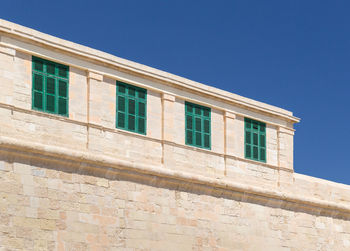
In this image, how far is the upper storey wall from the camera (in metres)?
18.2

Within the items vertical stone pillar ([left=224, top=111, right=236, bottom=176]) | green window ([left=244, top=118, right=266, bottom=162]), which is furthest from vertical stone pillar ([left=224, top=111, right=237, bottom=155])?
green window ([left=244, top=118, right=266, bottom=162])

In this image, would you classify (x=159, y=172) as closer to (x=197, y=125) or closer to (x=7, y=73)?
(x=197, y=125)

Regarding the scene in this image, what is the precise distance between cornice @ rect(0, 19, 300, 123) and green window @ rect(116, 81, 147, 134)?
502 millimetres

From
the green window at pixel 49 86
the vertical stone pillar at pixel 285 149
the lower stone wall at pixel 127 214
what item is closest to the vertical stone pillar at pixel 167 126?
the lower stone wall at pixel 127 214

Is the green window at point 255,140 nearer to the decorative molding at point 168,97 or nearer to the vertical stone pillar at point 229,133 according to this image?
the vertical stone pillar at point 229,133

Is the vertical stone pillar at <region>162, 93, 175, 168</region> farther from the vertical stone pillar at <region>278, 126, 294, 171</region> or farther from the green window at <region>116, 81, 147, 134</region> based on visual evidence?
the vertical stone pillar at <region>278, 126, 294, 171</region>

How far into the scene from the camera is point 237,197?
21922 mm

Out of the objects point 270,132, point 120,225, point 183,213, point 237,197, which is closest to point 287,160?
point 270,132

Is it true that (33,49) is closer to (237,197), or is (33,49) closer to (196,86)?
(196,86)

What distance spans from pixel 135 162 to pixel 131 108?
160 centimetres

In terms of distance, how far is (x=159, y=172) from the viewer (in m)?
20.0

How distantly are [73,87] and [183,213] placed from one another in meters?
4.50

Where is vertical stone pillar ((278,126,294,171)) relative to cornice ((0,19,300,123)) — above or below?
below

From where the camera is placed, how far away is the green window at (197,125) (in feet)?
70.7
